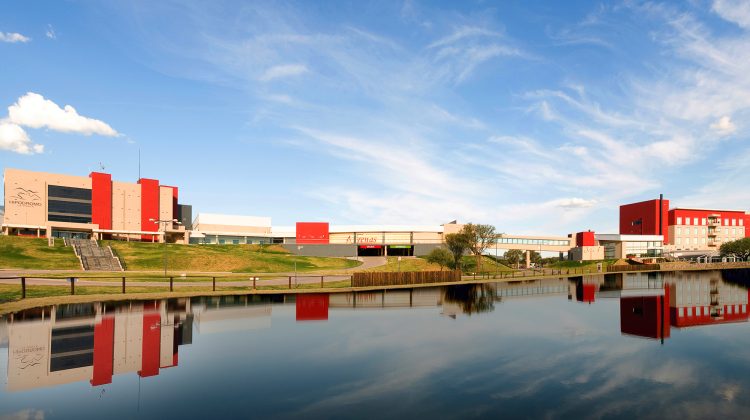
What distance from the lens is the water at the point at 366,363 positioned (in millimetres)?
13305

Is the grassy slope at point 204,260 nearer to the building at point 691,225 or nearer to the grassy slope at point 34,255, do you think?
the grassy slope at point 34,255

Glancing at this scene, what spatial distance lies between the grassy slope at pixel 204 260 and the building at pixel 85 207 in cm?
968

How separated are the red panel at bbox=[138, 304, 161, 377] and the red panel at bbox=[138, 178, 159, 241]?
90.2 meters

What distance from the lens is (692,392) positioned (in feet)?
48.2

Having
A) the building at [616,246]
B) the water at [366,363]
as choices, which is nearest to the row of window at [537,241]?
the building at [616,246]

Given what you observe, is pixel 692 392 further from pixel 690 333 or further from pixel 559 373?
pixel 690 333

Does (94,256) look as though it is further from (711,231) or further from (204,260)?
(711,231)

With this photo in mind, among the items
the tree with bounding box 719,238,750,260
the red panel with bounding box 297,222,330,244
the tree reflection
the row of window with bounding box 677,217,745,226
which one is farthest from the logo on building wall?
the tree with bounding box 719,238,750,260

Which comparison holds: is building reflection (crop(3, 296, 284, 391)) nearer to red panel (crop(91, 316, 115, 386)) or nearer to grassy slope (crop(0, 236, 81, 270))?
red panel (crop(91, 316, 115, 386))

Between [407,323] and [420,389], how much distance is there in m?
13.1

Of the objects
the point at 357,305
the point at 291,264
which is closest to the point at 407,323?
the point at 357,305

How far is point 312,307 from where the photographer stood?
34.7m

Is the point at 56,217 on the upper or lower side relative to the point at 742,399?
upper

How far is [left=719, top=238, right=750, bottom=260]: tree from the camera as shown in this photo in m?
117
